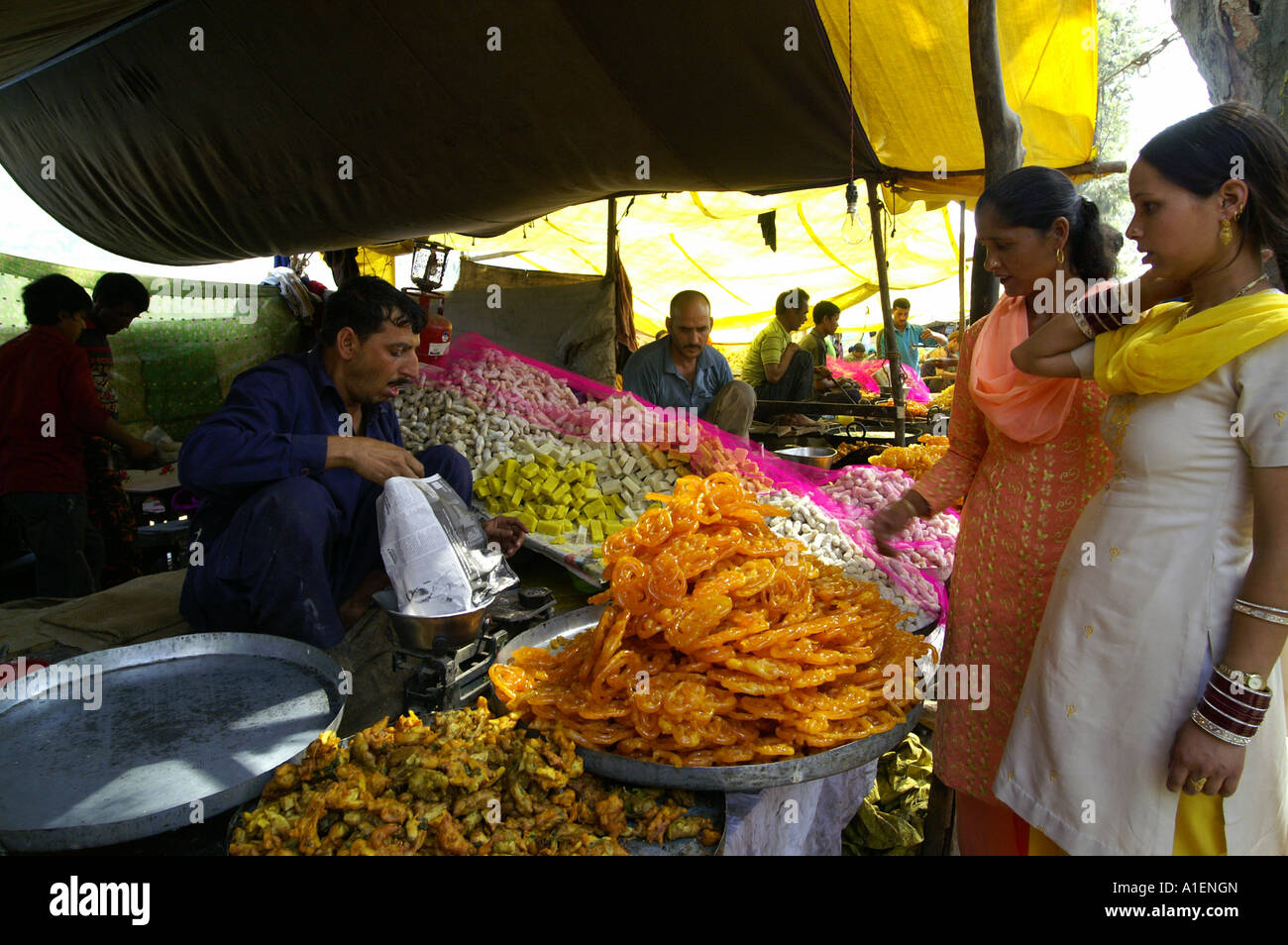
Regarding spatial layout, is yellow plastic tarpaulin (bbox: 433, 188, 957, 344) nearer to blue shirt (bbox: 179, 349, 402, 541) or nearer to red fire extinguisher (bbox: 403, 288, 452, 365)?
red fire extinguisher (bbox: 403, 288, 452, 365)

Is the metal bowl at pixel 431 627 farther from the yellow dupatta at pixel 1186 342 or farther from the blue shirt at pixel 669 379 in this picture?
the blue shirt at pixel 669 379

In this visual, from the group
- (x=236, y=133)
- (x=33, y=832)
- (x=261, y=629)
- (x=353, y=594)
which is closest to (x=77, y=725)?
(x=33, y=832)

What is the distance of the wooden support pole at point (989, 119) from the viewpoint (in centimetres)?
247

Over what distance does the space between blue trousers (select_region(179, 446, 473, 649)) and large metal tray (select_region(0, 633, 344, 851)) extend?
1.31ft

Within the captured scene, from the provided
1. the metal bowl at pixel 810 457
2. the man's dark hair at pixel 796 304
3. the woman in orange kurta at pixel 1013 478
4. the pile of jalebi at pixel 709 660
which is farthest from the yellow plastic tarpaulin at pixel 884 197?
the pile of jalebi at pixel 709 660

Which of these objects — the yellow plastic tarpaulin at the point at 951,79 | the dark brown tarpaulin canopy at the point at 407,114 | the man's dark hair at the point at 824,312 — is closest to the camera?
the dark brown tarpaulin canopy at the point at 407,114

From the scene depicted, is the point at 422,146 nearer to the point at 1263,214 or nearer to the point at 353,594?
the point at 353,594

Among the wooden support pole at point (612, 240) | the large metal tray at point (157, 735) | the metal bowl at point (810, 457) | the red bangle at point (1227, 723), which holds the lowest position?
the large metal tray at point (157, 735)

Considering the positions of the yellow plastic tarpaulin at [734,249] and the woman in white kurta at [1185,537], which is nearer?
the woman in white kurta at [1185,537]

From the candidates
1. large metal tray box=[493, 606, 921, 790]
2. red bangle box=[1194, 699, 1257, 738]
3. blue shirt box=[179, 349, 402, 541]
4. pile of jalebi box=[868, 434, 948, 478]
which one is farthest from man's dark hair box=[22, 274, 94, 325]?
red bangle box=[1194, 699, 1257, 738]

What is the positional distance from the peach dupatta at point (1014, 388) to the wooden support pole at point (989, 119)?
28.7 inches

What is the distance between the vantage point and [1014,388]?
1.68 meters

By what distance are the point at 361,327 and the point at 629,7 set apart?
97.9 inches

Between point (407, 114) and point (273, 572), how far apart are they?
321 centimetres
